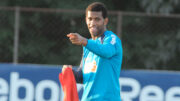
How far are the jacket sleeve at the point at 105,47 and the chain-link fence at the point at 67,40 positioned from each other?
4.43 metres

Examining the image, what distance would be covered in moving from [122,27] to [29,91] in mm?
2517

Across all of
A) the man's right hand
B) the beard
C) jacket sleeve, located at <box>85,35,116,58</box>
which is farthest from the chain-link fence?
the man's right hand

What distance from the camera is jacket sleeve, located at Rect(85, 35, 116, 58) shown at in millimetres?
3420

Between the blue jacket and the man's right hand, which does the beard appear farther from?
the man's right hand

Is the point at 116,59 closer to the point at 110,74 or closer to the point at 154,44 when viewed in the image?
the point at 110,74

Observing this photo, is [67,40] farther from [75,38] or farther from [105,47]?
[75,38]

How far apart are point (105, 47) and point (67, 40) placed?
5240 millimetres

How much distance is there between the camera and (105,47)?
3.52 m

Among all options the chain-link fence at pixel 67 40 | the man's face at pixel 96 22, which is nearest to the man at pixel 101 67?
the man's face at pixel 96 22

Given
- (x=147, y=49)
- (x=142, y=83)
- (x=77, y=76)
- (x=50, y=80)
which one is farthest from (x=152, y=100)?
(x=77, y=76)

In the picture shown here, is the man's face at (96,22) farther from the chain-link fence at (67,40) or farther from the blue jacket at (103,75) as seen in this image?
the chain-link fence at (67,40)

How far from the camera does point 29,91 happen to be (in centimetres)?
709

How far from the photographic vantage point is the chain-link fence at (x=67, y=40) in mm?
8383

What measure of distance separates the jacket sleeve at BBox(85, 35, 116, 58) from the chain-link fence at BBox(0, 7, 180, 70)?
14.5 feet
